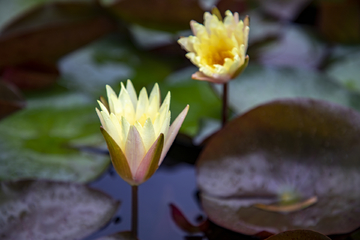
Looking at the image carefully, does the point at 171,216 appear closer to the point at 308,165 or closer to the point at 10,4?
the point at 308,165

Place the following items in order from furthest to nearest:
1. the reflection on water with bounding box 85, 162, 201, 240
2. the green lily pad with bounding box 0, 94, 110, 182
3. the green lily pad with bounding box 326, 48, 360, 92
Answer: the green lily pad with bounding box 326, 48, 360, 92 → the green lily pad with bounding box 0, 94, 110, 182 → the reflection on water with bounding box 85, 162, 201, 240

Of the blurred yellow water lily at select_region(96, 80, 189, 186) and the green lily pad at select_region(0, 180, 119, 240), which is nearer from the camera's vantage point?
the blurred yellow water lily at select_region(96, 80, 189, 186)

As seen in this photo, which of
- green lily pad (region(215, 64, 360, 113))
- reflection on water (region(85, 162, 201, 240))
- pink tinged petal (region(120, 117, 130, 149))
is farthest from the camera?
green lily pad (region(215, 64, 360, 113))

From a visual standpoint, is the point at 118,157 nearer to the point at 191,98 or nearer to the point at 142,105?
the point at 142,105

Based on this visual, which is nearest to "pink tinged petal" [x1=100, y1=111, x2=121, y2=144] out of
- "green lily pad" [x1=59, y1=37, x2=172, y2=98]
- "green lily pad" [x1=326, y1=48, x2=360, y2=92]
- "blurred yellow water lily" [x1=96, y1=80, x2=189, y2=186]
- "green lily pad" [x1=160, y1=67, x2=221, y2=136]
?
"blurred yellow water lily" [x1=96, y1=80, x2=189, y2=186]

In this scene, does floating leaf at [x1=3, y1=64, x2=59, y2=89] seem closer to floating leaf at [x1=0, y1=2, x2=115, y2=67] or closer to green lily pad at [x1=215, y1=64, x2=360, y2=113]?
floating leaf at [x1=0, y1=2, x2=115, y2=67]

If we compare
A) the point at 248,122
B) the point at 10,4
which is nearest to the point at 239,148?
the point at 248,122
